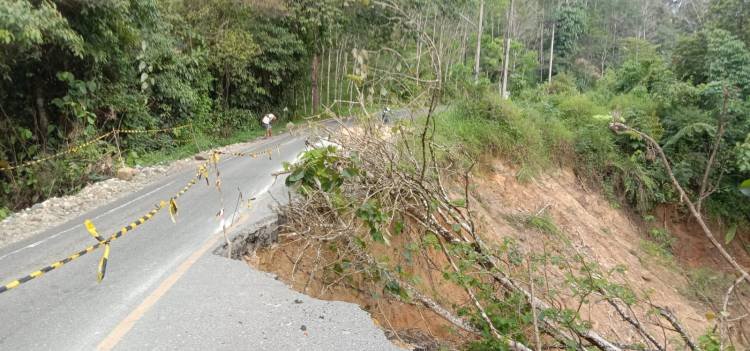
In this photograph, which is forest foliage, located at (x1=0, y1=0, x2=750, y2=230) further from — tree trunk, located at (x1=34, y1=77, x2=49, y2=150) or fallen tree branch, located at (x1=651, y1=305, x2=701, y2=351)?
fallen tree branch, located at (x1=651, y1=305, x2=701, y2=351)

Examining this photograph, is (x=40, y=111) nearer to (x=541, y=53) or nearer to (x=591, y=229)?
(x=591, y=229)

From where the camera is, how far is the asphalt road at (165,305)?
4098 millimetres

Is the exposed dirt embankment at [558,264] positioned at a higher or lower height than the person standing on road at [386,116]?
lower

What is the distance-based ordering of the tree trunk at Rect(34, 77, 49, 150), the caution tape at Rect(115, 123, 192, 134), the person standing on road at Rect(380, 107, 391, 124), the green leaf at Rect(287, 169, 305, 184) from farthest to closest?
the caution tape at Rect(115, 123, 192, 134), the tree trunk at Rect(34, 77, 49, 150), the person standing on road at Rect(380, 107, 391, 124), the green leaf at Rect(287, 169, 305, 184)

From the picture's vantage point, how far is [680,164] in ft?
52.8

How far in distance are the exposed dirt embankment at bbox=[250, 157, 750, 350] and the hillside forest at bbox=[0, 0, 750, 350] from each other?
0.65m

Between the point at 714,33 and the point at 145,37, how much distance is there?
56.8 feet

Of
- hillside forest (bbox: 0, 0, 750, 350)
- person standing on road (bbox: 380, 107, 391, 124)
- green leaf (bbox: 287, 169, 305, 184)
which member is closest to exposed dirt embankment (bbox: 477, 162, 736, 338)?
hillside forest (bbox: 0, 0, 750, 350)

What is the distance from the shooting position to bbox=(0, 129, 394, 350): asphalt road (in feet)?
13.4

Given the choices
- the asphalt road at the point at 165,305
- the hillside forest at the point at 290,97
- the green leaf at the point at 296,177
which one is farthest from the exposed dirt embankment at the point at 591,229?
the asphalt road at the point at 165,305

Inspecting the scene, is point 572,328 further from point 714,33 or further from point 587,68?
point 587,68

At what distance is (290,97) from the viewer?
26.4m

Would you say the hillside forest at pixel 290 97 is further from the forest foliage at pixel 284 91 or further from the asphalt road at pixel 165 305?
the asphalt road at pixel 165 305

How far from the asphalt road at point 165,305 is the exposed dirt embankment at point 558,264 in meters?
0.51
